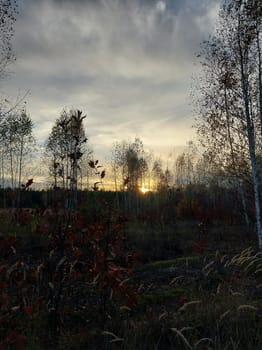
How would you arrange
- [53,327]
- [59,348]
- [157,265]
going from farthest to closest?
[157,265]
[53,327]
[59,348]

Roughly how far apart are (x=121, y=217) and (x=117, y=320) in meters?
1.21

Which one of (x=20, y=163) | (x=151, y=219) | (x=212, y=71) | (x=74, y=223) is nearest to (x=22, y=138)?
(x=20, y=163)

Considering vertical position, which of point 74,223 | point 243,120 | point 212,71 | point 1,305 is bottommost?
point 1,305

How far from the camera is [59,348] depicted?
3.24 meters

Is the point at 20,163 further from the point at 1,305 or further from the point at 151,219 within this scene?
the point at 1,305

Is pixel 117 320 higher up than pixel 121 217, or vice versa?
pixel 121 217

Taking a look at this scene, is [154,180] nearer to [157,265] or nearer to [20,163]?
[20,163]

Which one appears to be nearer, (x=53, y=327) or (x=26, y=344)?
(x=26, y=344)

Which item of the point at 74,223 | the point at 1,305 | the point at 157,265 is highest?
the point at 74,223

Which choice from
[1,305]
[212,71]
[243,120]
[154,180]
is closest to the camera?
[1,305]

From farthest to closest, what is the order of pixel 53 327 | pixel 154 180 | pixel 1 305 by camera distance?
1. pixel 154 180
2. pixel 53 327
3. pixel 1 305

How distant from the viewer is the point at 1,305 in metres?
2.61

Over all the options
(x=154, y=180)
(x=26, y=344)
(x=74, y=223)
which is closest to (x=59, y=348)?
(x=26, y=344)

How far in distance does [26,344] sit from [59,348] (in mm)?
340
